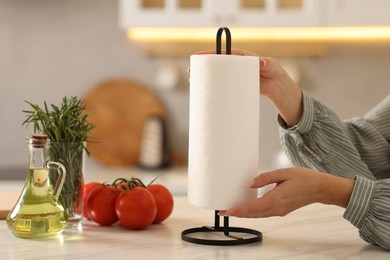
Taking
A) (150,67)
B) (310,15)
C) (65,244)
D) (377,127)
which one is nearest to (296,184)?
(65,244)

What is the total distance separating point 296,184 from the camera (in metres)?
1.32

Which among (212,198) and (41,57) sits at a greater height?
(41,57)

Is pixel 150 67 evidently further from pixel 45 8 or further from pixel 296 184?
pixel 296 184

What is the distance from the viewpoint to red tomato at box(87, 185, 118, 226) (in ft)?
4.89

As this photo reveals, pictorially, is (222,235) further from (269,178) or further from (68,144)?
(68,144)

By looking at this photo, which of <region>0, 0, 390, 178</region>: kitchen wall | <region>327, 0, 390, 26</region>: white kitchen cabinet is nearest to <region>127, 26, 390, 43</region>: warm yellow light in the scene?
<region>0, 0, 390, 178</region>: kitchen wall

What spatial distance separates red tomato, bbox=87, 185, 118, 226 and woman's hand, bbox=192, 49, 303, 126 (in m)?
0.43

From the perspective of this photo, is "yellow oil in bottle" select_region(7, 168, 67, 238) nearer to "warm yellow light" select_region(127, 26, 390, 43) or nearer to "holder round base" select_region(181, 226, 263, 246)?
"holder round base" select_region(181, 226, 263, 246)

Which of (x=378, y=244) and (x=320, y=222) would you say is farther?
(x=320, y=222)

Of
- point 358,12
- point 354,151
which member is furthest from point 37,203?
point 358,12

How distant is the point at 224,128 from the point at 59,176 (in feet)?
1.17

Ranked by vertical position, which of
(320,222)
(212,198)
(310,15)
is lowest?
(320,222)

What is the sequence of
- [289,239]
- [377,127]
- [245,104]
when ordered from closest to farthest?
1. [245,104]
2. [289,239]
3. [377,127]

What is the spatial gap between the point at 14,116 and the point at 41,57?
0.35 meters
